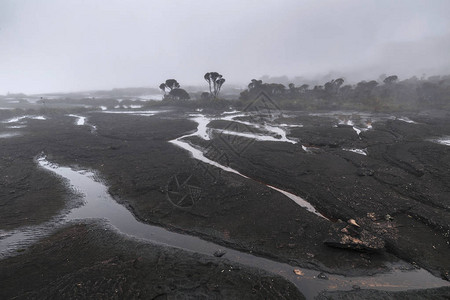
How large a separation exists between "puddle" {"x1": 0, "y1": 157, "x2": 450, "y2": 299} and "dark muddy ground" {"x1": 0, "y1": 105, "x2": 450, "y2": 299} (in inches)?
20.9

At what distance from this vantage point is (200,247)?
13539 millimetres

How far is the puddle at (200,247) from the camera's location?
10.8 metres

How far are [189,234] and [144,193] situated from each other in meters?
6.66

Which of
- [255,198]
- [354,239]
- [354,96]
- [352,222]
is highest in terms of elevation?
[354,96]

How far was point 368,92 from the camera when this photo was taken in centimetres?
7206

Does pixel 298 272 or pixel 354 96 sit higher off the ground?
pixel 354 96

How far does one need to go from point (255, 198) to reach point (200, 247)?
246 inches

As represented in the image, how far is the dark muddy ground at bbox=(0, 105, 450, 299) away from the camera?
12.1m

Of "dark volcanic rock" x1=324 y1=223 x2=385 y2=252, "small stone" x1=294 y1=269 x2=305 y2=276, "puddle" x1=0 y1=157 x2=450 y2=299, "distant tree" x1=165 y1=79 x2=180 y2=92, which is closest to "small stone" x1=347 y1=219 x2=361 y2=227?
"dark volcanic rock" x1=324 y1=223 x2=385 y2=252

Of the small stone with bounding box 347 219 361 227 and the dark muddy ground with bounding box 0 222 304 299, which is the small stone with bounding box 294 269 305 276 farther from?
the small stone with bounding box 347 219 361 227

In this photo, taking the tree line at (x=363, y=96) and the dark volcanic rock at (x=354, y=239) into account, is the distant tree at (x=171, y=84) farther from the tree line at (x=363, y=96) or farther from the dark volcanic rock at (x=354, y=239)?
the dark volcanic rock at (x=354, y=239)

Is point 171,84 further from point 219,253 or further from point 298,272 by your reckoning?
point 298,272

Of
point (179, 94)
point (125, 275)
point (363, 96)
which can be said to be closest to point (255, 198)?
point (125, 275)

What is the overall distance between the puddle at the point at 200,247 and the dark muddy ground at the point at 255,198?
0.53 metres
